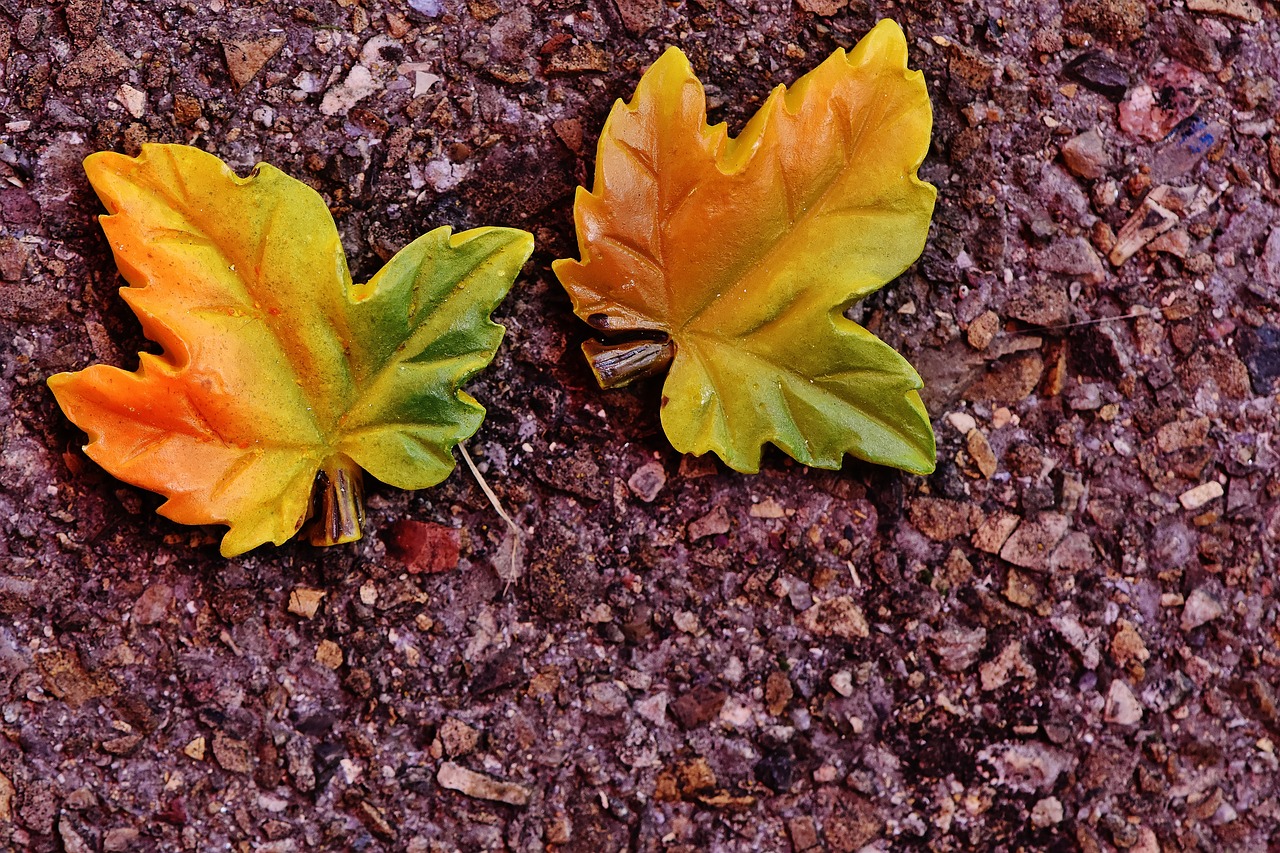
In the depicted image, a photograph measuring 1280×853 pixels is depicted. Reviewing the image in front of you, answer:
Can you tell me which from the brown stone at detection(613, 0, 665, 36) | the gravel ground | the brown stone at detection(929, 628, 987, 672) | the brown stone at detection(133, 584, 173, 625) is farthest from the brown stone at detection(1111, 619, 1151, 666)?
the brown stone at detection(133, 584, 173, 625)

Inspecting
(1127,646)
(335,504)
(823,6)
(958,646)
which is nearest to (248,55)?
(335,504)

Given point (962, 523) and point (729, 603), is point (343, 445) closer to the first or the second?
point (729, 603)

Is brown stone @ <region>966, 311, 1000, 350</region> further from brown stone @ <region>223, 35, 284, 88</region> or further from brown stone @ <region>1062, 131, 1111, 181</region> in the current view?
brown stone @ <region>223, 35, 284, 88</region>

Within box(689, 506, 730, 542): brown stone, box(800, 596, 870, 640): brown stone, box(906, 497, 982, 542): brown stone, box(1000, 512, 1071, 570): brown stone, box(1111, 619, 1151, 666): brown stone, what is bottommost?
box(1111, 619, 1151, 666): brown stone

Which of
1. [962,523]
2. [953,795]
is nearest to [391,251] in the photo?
[962,523]

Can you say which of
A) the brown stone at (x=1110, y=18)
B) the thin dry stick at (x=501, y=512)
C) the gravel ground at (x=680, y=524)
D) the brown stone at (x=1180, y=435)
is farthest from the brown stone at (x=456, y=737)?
the brown stone at (x=1110, y=18)
